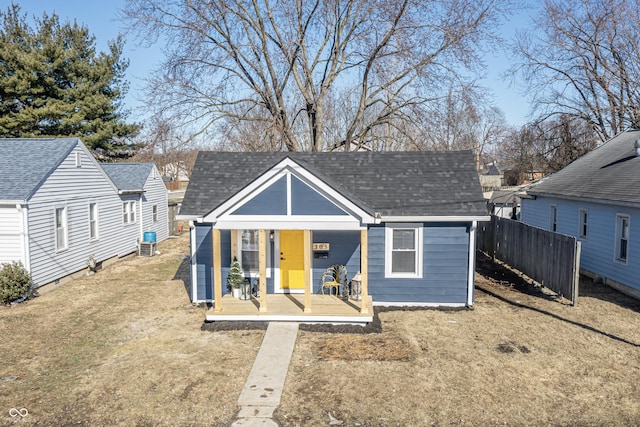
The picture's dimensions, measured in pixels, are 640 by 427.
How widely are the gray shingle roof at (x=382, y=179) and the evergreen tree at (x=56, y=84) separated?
21886mm

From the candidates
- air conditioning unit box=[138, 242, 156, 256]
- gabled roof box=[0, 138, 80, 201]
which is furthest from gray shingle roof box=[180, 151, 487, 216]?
air conditioning unit box=[138, 242, 156, 256]

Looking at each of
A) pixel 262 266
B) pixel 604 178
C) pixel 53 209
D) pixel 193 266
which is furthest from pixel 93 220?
pixel 604 178

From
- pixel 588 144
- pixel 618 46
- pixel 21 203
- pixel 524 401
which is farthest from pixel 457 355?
pixel 588 144

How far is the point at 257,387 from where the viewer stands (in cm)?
747

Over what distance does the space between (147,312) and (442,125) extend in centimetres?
1598

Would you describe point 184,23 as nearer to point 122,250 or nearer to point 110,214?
point 110,214

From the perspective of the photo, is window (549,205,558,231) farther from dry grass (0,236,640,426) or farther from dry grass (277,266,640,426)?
dry grass (277,266,640,426)

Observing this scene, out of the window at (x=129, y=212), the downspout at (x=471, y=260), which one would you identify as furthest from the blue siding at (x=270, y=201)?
the window at (x=129, y=212)

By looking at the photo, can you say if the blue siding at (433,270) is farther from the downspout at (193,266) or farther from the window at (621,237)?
the window at (621,237)

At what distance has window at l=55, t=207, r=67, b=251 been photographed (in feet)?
48.7

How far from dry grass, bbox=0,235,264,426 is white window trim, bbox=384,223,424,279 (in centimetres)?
398

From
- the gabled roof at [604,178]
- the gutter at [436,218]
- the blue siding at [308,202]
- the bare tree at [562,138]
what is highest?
the bare tree at [562,138]

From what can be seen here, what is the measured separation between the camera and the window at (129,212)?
67.0 ft

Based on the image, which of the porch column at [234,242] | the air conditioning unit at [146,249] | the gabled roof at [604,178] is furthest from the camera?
the air conditioning unit at [146,249]
